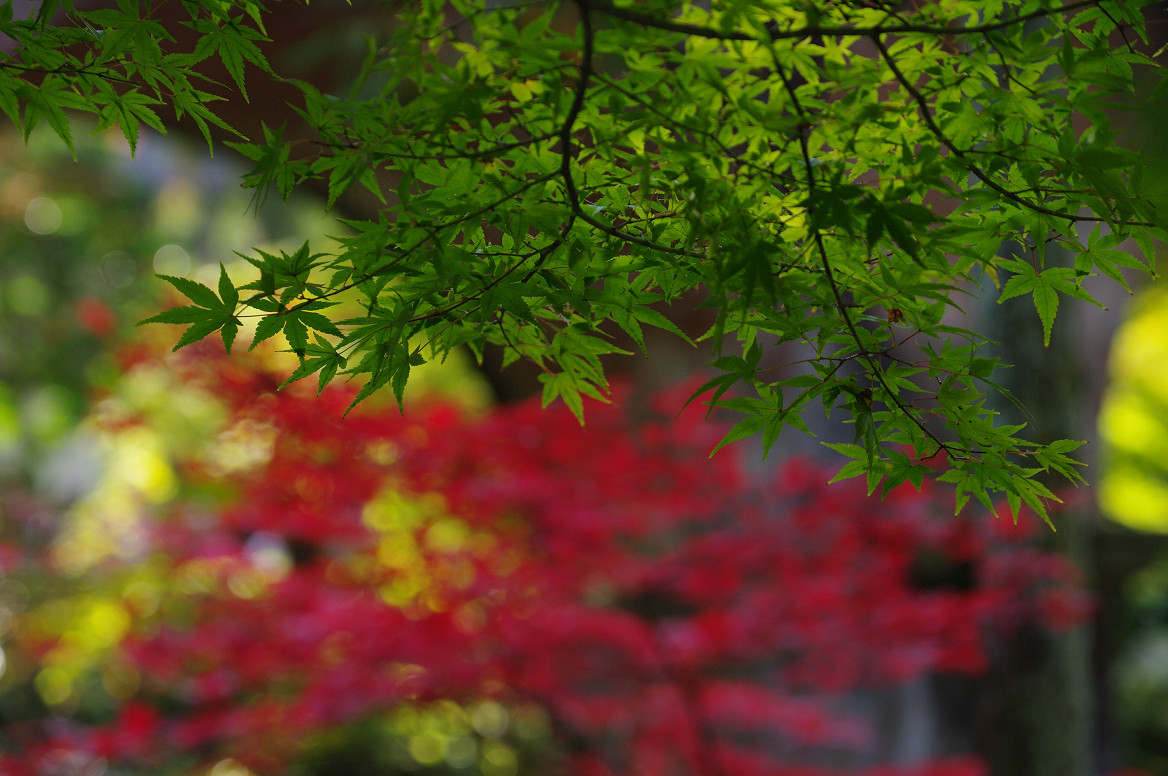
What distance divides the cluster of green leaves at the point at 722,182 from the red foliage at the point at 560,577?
7.83ft

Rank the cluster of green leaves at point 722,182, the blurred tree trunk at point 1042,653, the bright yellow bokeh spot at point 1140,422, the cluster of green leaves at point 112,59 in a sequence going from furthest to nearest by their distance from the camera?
the bright yellow bokeh spot at point 1140,422 → the blurred tree trunk at point 1042,653 → the cluster of green leaves at point 112,59 → the cluster of green leaves at point 722,182

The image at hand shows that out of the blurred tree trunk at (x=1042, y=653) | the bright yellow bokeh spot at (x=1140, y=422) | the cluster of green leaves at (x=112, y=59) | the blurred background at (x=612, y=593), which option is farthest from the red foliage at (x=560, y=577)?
the bright yellow bokeh spot at (x=1140, y=422)

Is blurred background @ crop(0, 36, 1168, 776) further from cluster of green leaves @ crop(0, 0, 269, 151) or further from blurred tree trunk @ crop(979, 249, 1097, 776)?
cluster of green leaves @ crop(0, 0, 269, 151)

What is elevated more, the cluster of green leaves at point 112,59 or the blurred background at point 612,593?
the cluster of green leaves at point 112,59

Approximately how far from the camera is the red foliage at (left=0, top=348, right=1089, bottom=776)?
339cm

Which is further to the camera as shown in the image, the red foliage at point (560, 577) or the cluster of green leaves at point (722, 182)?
the red foliage at point (560, 577)

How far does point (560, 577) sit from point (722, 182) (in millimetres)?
2682

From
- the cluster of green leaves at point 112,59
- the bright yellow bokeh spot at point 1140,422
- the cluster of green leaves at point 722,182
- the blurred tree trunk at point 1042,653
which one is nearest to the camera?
the cluster of green leaves at point 722,182

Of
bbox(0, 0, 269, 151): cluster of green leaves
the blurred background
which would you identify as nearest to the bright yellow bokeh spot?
the blurred background

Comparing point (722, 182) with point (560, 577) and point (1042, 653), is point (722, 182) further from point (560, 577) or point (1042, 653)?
point (1042, 653)

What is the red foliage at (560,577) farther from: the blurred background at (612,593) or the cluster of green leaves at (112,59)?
the cluster of green leaves at (112,59)

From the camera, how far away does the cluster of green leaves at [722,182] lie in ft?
2.86

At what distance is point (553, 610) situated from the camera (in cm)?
343

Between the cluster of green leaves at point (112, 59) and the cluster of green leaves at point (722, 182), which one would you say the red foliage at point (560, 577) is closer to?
the cluster of green leaves at point (112, 59)
